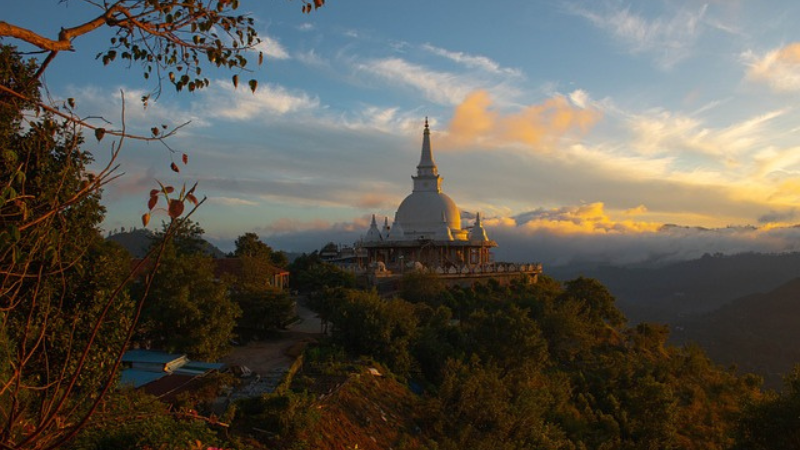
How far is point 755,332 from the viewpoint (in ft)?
178

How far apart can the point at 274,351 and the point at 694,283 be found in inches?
3424

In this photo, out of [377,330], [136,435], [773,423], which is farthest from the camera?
[377,330]

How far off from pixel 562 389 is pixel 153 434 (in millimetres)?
13428

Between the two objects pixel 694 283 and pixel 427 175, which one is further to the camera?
pixel 694 283

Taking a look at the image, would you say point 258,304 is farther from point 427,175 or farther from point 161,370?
point 427,175

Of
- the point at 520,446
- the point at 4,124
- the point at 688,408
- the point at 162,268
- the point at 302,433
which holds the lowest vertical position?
the point at 688,408

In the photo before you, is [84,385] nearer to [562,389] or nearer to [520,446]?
[520,446]

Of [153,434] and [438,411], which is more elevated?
[153,434]

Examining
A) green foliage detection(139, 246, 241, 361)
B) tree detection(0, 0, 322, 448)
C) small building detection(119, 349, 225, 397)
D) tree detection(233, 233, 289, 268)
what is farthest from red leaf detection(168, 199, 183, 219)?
tree detection(233, 233, 289, 268)

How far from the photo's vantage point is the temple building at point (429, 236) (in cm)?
3956

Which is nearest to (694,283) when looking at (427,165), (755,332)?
(755,332)

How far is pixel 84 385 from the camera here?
10.5 meters

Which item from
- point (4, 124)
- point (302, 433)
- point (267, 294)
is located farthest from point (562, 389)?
point (4, 124)

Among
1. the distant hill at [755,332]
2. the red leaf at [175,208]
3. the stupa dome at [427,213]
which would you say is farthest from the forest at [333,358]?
the distant hill at [755,332]
